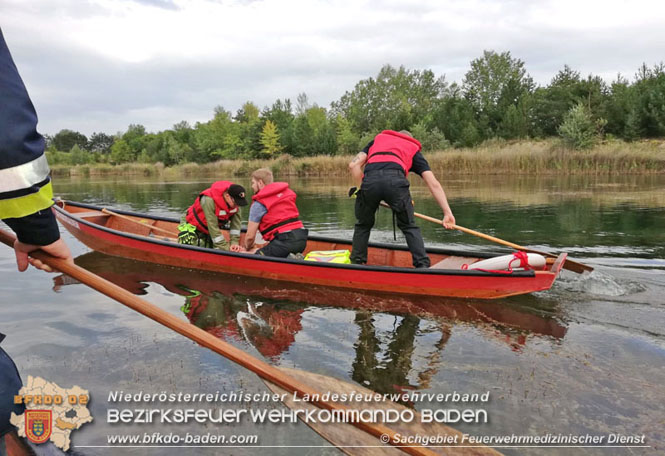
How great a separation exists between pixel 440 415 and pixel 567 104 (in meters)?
42.0

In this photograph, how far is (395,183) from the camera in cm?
604

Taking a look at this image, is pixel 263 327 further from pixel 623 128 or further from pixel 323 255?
pixel 623 128

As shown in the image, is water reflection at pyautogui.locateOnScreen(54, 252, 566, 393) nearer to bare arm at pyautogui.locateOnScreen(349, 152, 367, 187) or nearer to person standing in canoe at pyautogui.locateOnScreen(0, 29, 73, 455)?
bare arm at pyautogui.locateOnScreen(349, 152, 367, 187)

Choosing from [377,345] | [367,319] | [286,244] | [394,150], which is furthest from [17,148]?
[286,244]

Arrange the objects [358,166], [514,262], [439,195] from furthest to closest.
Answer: [358,166] → [439,195] → [514,262]

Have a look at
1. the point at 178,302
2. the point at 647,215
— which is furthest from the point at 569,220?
the point at 178,302

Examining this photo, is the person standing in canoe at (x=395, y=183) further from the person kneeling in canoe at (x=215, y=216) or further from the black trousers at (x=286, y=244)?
the person kneeling in canoe at (x=215, y=216)

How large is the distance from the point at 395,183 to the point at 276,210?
1788 millimetres

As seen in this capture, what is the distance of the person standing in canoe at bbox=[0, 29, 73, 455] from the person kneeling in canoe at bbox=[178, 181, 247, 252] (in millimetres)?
5208

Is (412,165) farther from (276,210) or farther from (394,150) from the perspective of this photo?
(276,210)

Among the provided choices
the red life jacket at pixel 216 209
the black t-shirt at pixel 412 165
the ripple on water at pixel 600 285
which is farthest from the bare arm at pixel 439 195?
the red life jacket at pixel 216 209

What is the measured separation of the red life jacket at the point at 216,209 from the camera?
7199mm

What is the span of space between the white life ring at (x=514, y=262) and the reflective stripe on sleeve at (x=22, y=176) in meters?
5.11

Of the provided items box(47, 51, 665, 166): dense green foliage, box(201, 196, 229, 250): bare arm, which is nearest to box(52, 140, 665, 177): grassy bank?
box(47, 51, 665, 166): dense green foliage
